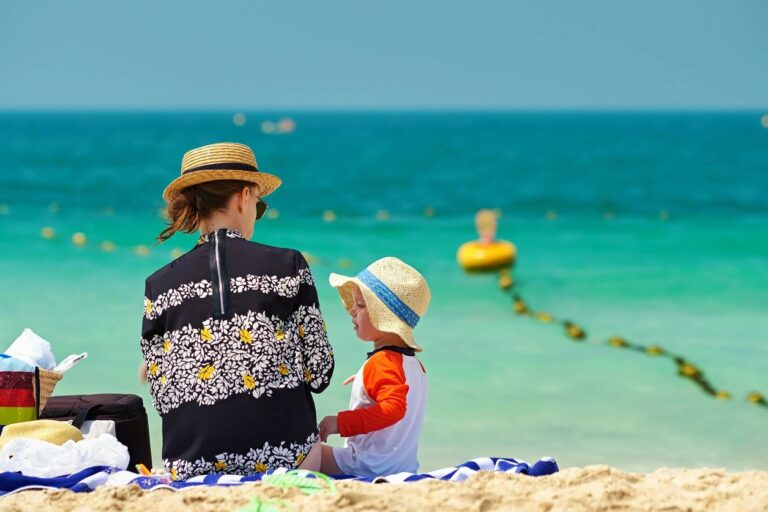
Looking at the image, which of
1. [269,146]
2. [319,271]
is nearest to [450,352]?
[319,271]

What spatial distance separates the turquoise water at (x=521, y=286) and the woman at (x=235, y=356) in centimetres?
262

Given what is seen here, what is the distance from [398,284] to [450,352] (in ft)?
15.6

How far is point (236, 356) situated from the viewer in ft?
10.5

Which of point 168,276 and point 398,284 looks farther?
point 398,284

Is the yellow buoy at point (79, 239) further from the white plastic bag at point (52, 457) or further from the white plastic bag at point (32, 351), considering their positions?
the white plastic bag at point (52, 457)

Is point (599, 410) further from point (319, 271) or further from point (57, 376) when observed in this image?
point (319, 271)

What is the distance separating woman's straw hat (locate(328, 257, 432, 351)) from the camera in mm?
3564

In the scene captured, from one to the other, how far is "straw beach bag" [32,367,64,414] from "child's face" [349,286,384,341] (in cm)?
98

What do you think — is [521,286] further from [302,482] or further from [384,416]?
[302,482]

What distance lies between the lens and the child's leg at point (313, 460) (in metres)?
3.29

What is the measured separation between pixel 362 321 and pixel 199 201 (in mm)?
658

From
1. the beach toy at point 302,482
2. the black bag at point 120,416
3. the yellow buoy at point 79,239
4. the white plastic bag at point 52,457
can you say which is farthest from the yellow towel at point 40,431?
the yellow buoy at point 79,239

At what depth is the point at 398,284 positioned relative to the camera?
3611mm

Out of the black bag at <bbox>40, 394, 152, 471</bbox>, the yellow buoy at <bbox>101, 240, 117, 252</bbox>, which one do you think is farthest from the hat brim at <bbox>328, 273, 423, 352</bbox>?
the yellow buoy at <bbox>101, 240, 117, 252</bbox>
